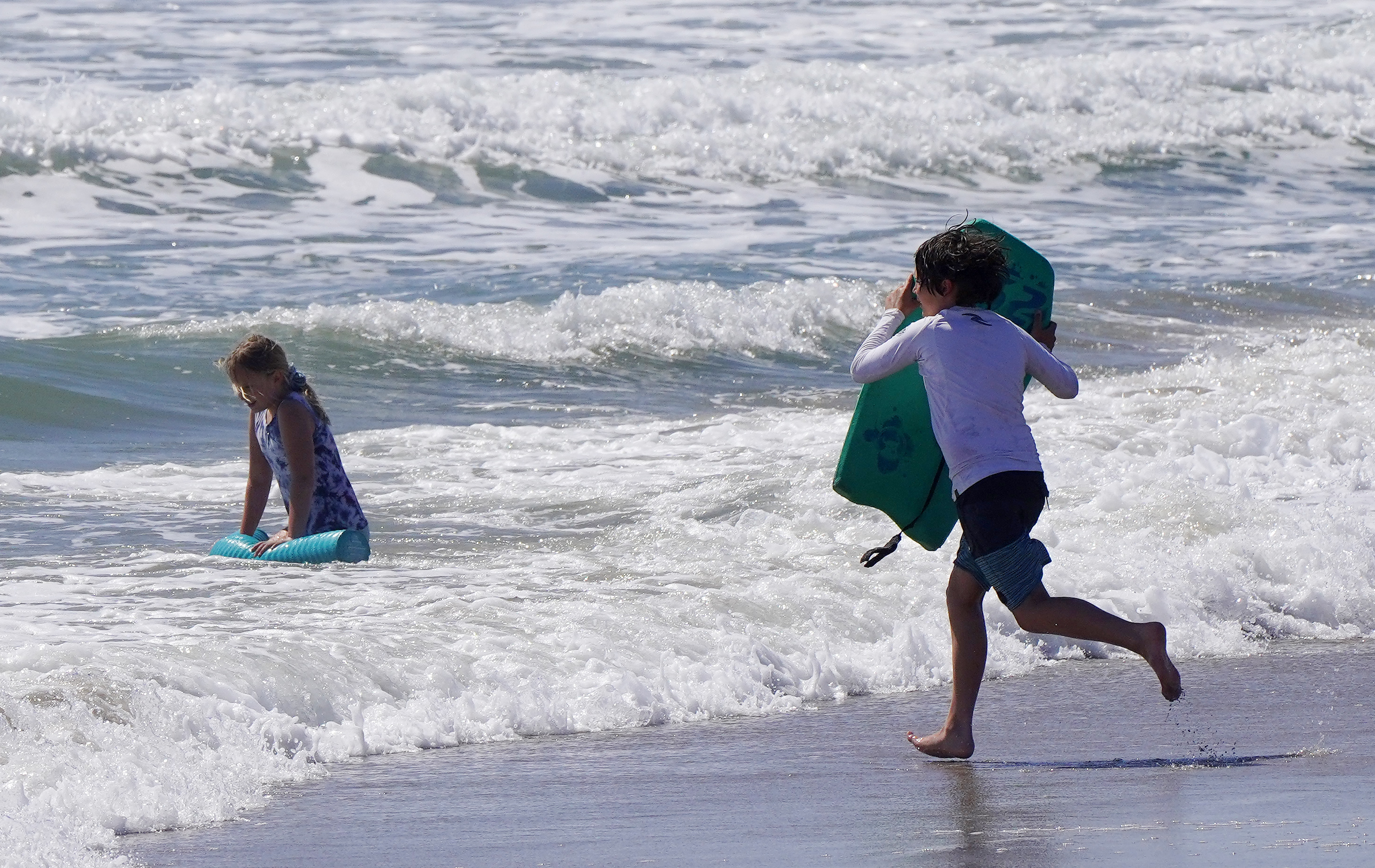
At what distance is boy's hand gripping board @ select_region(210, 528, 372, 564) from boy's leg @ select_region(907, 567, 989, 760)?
110 inches

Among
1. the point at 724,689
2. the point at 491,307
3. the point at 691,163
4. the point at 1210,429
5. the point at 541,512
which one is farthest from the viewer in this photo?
the point at 691,163

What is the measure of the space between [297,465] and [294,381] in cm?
33

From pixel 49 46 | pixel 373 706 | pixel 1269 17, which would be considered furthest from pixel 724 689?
pixel 1269 17

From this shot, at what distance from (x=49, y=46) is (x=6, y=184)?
7.10 m

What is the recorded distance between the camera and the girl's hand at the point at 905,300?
4465 mm

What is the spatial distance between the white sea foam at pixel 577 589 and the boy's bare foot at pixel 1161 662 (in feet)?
4.14

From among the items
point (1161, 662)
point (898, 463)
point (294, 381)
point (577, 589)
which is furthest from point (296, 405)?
point (1161, 662)

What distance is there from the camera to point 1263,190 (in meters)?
21.9

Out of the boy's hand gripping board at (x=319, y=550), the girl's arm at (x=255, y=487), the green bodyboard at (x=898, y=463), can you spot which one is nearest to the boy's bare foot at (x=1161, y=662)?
the green bodyboard at (x=898, y=463)

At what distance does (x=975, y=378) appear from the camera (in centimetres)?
423

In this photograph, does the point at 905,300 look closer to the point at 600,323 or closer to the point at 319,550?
the point at 319,550

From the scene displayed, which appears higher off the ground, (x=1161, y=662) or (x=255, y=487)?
(x=1161, y=662)

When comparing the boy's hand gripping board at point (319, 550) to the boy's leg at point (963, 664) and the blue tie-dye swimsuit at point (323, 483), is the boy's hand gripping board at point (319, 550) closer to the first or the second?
the blue tie-dye swimsuit at point (323, 483)

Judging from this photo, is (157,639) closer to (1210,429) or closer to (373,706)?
(373,706)
